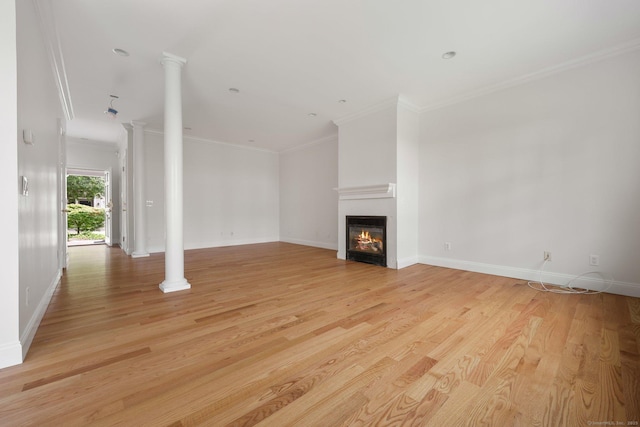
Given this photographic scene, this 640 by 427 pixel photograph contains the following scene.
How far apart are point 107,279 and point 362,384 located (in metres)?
3.72

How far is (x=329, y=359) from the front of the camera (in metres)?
1.60

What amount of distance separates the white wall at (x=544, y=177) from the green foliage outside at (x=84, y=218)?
36.4 ft

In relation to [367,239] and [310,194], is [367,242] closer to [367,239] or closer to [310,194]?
[367,239]

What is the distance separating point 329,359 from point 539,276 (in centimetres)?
317

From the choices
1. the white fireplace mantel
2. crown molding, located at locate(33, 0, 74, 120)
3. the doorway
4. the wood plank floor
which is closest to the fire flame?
the white fireplace mantel

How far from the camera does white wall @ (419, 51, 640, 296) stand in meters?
2.79

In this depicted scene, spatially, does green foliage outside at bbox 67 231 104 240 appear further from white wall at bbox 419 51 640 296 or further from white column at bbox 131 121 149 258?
white wall at bbox 419 51 640 296

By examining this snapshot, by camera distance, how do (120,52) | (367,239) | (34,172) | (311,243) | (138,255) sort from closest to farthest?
1. (34,172)
2. (120,52)
3. (367,239)
4. (138,255)
5. (311,243)

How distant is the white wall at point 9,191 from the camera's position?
4.93 feet

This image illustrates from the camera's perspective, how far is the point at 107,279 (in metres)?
3.50

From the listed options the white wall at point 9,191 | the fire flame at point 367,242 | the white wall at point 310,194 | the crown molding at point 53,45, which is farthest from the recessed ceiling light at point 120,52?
the white wall at point 310,194

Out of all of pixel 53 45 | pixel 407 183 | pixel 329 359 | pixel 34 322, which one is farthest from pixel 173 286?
pixel 407 183

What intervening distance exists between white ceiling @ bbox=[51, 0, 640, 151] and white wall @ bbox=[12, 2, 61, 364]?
1.67 ft

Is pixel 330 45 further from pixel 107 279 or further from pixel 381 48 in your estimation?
pixel 107 279
